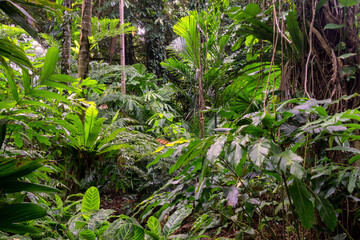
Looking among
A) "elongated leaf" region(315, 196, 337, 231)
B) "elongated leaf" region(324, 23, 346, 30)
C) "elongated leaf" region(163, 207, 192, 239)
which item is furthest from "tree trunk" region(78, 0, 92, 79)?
"elongated leaf" region(315, 196, 337, 231)

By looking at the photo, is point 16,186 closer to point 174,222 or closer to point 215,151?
point 215,151

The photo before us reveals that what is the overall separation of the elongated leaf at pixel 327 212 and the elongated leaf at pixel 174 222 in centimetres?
66

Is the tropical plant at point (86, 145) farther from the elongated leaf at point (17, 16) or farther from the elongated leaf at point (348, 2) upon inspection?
the elongated leaf at point (348, 2)

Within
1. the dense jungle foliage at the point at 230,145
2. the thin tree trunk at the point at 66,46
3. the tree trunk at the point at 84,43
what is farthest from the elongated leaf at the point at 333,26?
the thin tree trunk at the point at 66,46

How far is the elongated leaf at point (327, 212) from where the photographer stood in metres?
0.84

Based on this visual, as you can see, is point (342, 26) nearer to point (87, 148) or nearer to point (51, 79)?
point (51, 79)

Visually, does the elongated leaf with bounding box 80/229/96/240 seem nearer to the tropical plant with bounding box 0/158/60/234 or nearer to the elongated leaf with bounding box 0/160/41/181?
the tropical plant with bounding box 0/158/60/234

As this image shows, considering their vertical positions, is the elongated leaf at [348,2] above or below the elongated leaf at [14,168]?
above

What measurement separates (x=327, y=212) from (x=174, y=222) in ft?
2.31

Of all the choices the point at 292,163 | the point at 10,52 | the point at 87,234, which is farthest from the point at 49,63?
the point at 292,163

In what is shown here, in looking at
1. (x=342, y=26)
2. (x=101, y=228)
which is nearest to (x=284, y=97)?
(x=342, y=26)

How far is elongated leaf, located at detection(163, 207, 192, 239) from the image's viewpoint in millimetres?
1222

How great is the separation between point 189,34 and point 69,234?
2.63 metres

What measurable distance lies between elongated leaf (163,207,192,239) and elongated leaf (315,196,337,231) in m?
0.66
